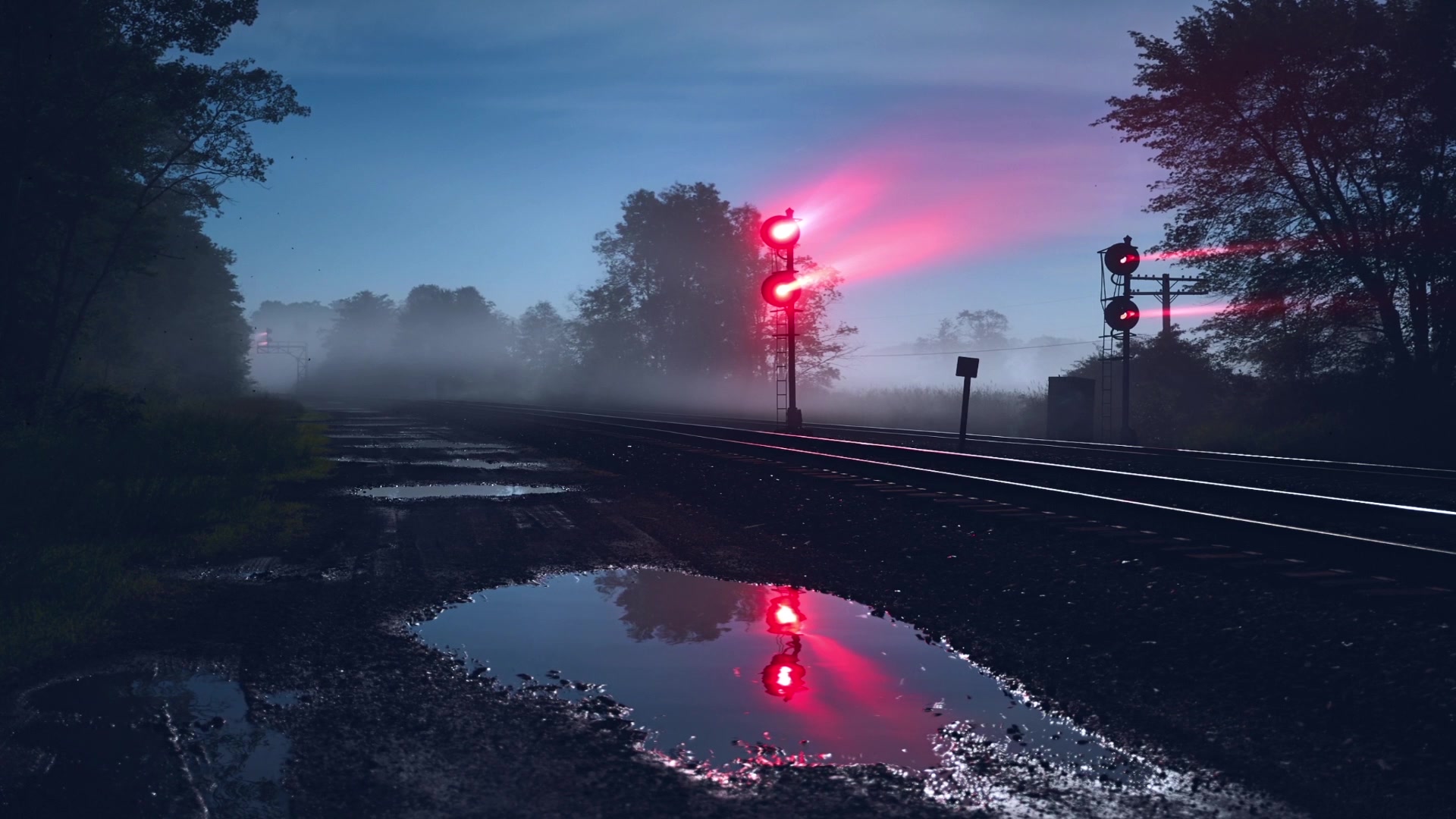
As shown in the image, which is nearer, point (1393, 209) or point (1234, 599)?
point (1234, 599)

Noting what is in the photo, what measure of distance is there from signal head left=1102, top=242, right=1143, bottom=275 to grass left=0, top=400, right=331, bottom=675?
2256cm

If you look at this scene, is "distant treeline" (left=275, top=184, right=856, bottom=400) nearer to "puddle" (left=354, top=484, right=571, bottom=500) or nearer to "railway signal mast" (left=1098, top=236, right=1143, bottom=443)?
"railway signal mast" (left=1098, top=236, right=1143, bottom=443)

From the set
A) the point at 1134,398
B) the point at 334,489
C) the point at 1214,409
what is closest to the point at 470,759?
the point at 334,489

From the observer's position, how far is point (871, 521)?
10.2m

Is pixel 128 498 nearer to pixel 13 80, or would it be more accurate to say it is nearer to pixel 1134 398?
pixel 13 80

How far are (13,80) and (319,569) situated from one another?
19333mm

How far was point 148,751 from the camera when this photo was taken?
3854mm

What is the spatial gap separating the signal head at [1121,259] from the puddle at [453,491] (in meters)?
21.4

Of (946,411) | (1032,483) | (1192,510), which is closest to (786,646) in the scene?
(1192,510)

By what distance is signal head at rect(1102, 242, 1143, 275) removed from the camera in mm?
29641

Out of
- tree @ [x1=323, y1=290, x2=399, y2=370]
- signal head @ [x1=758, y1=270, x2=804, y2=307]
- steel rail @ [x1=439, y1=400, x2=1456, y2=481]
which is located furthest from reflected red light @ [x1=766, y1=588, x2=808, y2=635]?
tree @ [x1=323, y1=290, x2=399, y2=370]

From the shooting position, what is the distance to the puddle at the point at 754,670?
404 cm

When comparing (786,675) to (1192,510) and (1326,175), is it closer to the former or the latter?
(1192,510)

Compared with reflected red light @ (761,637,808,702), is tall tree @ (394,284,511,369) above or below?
above
